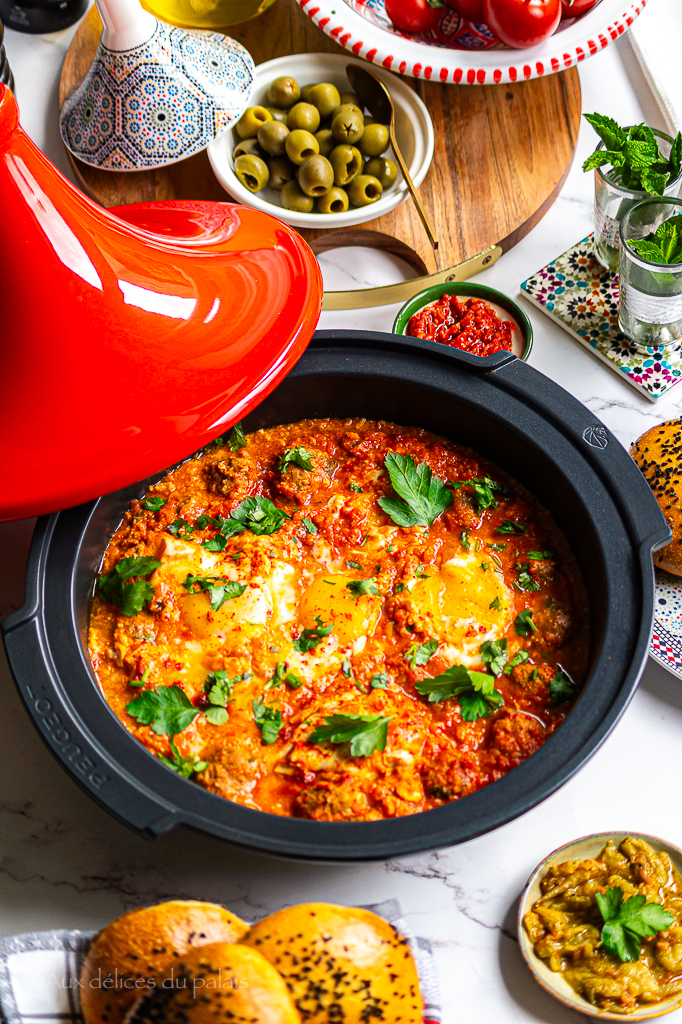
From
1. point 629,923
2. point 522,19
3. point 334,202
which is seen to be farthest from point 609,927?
point 522,19

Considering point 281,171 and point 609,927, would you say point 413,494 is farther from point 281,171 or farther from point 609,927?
point 281,171

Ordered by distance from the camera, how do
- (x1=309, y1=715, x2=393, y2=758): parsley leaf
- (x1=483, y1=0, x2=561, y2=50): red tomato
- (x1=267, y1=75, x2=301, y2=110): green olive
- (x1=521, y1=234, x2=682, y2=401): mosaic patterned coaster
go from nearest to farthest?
(x1=309, y1=715, x2=393, y2=758): parsley leaf, (x1=521, y1=234, x2=682, y2=401): mosaic patterned coaster, (x1=483, y1=0, x2=561, y2=50): red tomato, (x1=267, y1=75, x2=301, y2=110): green olive

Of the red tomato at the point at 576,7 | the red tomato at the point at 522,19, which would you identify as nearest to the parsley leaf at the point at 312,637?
the red tomato at the point at 522,19

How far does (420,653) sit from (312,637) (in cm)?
29

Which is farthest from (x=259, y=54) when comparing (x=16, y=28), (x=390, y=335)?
(x=390, y=335)

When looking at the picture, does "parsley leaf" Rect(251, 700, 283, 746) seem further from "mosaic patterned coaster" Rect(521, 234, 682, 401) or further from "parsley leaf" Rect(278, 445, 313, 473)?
"mosaic patterned coaster" Rect(521, 234, 682, 401)

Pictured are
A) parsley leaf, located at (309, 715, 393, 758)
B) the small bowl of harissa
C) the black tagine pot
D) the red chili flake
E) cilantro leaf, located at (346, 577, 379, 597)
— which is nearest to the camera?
the black tagine pot

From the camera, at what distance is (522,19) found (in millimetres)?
3252

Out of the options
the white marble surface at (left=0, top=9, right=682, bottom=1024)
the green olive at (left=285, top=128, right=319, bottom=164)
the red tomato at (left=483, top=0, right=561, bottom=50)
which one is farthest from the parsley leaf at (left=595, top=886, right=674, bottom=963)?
the red tomato at (left=483, top=0, right=561, bottom=50)

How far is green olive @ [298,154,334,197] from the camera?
330 cm

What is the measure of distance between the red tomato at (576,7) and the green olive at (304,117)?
100 centimetres

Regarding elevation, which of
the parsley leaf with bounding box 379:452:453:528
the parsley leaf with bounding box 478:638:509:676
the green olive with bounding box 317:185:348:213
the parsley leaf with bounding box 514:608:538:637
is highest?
the green olive with bounding box 317:185:348:213

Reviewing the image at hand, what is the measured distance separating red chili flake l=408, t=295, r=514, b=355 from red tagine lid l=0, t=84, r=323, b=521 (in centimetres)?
65

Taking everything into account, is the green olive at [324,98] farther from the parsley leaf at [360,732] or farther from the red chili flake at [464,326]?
the parsley leaf at [360,732]
